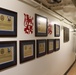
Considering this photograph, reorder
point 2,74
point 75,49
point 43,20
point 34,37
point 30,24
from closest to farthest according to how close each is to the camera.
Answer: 1. point 2,74
2. point 30,24
3. point 34,37
4. point 43,20
5. point 75,49

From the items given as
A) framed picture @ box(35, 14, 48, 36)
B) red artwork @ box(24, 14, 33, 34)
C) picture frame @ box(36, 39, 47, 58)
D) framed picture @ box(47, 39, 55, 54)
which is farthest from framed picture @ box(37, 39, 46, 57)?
red artwork @ box(24, 14, 33, 34)

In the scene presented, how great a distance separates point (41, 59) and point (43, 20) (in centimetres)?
97

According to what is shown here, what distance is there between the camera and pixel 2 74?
187 cm

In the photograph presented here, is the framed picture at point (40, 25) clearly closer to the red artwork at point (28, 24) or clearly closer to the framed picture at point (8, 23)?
the red artwork at point (28, 24)

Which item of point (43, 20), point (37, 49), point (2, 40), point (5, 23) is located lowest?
point (37, 49)

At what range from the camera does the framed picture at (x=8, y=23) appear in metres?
1.88

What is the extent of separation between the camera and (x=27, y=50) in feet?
8.43

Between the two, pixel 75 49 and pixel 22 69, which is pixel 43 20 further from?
pixel 75 49

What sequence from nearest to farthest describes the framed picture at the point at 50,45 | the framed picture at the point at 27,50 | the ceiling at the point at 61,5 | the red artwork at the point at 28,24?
1. the framed picture at the point at 27,50
2. the red artwork at the point at 28,24
3. the ceiling at the point at 61,5
4. the framed picture at the point at 50,45

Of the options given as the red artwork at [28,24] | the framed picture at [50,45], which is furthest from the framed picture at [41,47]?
the red artwork at [28,24]

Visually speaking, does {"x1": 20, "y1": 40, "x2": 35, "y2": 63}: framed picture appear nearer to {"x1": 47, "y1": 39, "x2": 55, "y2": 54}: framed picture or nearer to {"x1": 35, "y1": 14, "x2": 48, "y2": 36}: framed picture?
{"x1": 35, "y1": 14, "x2": 48, "y2": 36}: framed picture

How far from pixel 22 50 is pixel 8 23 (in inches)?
24.2

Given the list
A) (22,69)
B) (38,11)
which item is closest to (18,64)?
(22,69)

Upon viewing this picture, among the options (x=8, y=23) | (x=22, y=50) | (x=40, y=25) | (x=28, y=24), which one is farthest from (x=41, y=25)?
(x=8, y=23)
